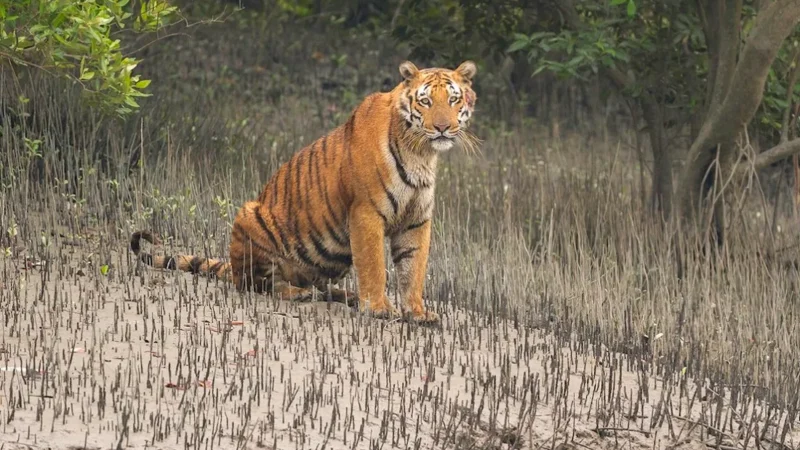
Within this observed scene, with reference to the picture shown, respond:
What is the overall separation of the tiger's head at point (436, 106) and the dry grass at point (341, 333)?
116cm

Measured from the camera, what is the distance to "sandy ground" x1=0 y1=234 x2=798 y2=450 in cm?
652

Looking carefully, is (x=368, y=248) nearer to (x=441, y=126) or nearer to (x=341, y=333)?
(x=341, y=333)

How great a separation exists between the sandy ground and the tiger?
0.64ft

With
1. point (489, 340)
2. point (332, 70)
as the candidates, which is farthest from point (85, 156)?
point (332, 70)

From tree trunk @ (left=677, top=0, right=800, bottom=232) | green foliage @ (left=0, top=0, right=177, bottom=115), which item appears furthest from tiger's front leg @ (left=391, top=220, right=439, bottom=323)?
tree trunk @ (left=677, top=0, right=800, bottom=232)

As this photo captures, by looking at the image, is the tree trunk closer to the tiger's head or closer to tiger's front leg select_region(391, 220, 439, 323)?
the tiger's head

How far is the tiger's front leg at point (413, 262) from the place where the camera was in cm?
825

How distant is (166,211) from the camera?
10289 mm

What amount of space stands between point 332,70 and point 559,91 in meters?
3.25

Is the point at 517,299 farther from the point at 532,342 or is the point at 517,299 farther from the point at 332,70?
the point at 332,70

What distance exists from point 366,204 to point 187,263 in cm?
162

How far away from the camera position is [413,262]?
27.1ft

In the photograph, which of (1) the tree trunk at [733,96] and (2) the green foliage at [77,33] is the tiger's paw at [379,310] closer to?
(2) the green foliage at [77,33]

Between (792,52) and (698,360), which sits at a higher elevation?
(792,52)
